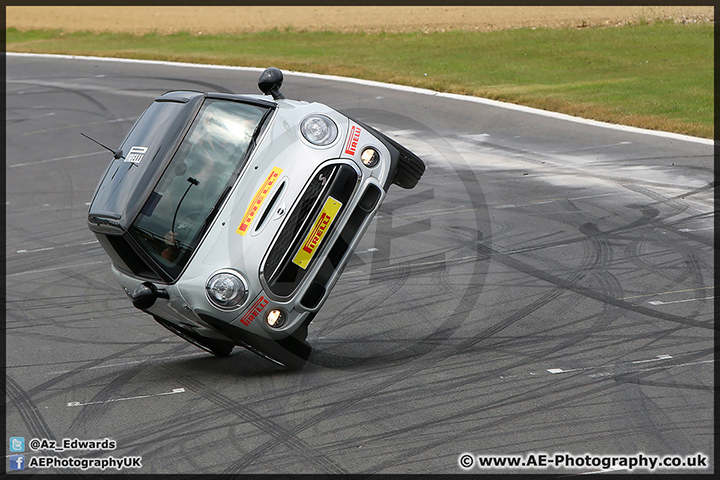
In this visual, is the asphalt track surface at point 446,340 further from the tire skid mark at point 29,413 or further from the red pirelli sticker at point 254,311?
the red pirelli sticker at point 254,311

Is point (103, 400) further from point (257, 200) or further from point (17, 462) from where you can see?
point (257, 200)

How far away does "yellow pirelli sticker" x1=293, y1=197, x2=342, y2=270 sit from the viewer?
6.79 metres

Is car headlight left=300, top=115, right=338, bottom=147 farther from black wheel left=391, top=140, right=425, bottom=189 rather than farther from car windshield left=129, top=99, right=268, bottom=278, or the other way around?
black wheel left=391, top=140, right=425, bottom=189

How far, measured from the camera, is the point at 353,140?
292 inches

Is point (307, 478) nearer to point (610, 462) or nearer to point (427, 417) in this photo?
point (427, 417)

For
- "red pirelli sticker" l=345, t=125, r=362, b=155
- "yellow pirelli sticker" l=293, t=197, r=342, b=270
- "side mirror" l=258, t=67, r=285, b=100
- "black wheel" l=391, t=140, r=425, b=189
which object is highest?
"side mirror" l=258, t=67, r=285, b=100

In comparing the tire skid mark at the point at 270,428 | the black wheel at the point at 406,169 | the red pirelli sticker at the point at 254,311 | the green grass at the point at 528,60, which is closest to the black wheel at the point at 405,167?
the black wheel at the point at 406,169

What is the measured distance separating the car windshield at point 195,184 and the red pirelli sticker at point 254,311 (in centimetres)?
65

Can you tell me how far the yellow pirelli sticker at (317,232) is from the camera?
6785 mm

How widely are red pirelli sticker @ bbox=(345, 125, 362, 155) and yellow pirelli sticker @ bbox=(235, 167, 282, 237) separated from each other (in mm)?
685

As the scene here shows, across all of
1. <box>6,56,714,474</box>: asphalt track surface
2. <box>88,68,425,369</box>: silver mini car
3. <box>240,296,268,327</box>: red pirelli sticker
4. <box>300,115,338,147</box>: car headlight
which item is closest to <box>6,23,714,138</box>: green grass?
<box>6,56,714,474</box>: asphalt track surface

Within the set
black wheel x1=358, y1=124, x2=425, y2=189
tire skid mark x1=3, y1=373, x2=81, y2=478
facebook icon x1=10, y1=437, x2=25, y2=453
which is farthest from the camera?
black wheel x1=358, y1=124, x2=425, y2=189

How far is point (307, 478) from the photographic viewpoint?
17.4 ft

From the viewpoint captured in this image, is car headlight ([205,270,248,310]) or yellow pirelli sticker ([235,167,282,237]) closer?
car headlight ([205,270,248,310])
